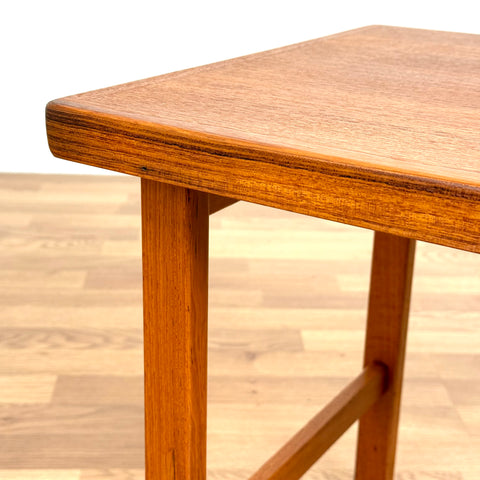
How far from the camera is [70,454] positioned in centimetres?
141

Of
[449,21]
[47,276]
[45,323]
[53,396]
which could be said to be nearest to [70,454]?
[53,396]

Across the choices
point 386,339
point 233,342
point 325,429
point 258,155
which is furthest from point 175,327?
point 233,342

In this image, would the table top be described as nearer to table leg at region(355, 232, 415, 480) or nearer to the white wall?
table leg at region(355, 232, 415, 480)

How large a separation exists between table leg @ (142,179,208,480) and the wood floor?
2.37 ft

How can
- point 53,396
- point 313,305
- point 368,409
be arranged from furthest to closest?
point 313,305 → point 53,396 → point 368,409

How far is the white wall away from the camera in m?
2.92

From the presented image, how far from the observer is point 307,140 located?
20.0 inches

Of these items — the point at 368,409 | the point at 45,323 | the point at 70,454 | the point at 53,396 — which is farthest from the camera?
the point at 45,323

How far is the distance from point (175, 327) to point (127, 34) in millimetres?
2475

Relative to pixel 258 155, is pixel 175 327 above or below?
below

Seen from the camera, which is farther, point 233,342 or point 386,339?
point 233,342

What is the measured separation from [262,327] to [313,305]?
0.18m

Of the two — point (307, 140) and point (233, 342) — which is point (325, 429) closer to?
point (307, 140)

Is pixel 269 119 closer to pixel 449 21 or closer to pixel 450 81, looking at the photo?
pixel 450 81
